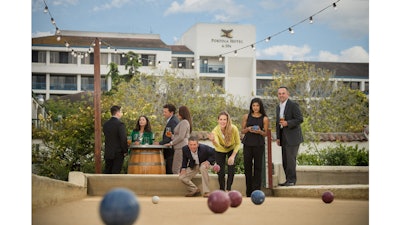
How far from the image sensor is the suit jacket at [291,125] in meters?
5.47

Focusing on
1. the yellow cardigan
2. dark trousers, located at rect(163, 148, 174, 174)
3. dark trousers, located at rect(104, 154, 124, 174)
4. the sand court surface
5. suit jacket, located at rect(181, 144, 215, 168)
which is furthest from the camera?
dark trousers, located at rect(163, 148, 174, 174)

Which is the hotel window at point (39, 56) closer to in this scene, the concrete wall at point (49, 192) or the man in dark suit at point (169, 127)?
the concrete wall at point (49, 192)

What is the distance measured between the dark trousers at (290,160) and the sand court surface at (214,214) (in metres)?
1.57

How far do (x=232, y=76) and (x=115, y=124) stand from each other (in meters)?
9.26

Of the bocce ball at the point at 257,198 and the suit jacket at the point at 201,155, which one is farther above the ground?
the suit jacket at the point at 201,155

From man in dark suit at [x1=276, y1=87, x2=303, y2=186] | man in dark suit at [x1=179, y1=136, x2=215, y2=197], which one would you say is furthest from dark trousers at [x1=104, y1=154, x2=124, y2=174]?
man in dark suit at [x1=276, y1=87, x2=303, y2=186]

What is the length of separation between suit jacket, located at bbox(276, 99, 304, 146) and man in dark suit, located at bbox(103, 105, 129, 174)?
1159mm

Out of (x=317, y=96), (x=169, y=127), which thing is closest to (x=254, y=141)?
(x=169, y=127)

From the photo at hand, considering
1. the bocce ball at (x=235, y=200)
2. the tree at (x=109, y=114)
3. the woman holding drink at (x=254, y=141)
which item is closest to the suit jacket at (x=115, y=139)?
the tree at (x=109, y=114)

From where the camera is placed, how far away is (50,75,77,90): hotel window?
3760 mm

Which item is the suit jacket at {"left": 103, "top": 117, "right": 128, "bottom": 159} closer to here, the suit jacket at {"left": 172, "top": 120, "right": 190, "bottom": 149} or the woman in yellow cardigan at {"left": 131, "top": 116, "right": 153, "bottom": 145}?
the suit jacket at {"left": 172, "top": 120, "right": 190, "bottom": 149}

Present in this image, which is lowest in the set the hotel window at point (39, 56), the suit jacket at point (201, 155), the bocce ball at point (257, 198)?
the bocce ball at point (257, 198)
